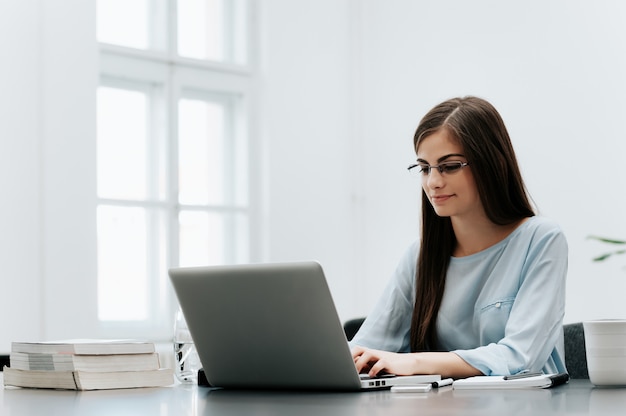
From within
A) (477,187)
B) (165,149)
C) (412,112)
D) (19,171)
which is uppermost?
(412,112)

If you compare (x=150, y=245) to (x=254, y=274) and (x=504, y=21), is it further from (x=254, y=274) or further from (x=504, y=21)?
(x=254, y=274)

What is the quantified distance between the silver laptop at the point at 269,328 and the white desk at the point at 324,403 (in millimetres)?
55

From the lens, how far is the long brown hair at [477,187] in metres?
2.21

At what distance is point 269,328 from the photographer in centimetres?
168

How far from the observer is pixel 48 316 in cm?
457

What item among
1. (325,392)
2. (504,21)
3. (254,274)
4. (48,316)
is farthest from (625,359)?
(504,21)

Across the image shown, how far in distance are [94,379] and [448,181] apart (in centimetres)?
89

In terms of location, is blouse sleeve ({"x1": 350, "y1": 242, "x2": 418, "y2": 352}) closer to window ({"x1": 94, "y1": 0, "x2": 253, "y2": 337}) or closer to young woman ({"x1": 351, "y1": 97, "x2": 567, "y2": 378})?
young woman ({"x1": 351, "y1": 97, "x2": 567, "y2": 378})

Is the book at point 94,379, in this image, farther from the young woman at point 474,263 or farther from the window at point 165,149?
the window at point 165,149

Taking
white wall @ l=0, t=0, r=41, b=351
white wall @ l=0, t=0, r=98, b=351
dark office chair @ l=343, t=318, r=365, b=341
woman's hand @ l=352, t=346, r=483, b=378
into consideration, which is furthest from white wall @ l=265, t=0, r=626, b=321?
woman's hand @ l=352, t=346, r=483, b=378

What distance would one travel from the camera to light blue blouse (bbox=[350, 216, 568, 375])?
6.58ft

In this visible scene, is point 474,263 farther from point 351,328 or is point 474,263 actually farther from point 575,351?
point 351,328

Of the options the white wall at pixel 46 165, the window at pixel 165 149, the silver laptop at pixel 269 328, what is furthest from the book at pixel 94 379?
the window at pixel 165 149

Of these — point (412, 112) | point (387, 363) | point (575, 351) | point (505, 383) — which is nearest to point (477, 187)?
point (575, 351)
